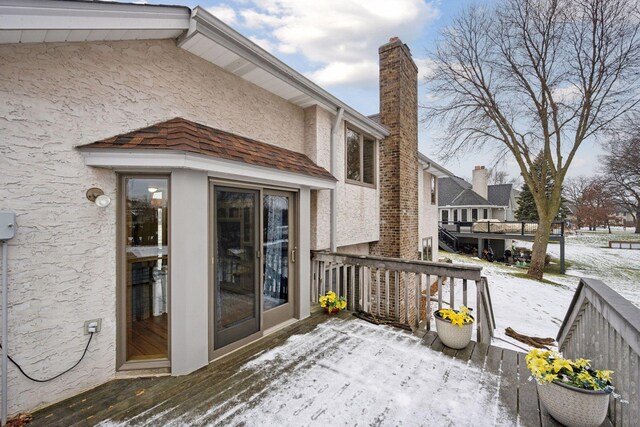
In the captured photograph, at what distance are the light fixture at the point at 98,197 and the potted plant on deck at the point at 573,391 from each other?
4.48 meters

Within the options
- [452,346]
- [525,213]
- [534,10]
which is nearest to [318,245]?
[452,346]

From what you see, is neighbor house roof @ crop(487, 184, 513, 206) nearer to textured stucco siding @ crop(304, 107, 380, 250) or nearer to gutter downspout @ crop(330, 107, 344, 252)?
textured stucco siding @ crop(304, 107, 380, 250)

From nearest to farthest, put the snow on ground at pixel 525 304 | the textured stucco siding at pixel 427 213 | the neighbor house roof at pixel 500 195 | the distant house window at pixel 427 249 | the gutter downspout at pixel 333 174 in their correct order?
the gutter downspout at pixel 333 174 < the snow on ground at pixel 525 304 < the textured stucco siding at pixel 427 213 < the distant house window at pixel 427 249 < the neighbor house roof at pixel 500 195

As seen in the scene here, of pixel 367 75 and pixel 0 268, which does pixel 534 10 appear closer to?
pixel 367 75

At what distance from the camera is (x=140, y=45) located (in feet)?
10.9

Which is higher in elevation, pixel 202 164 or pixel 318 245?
pixel 202 164

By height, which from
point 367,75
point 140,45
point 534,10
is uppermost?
point 534,10

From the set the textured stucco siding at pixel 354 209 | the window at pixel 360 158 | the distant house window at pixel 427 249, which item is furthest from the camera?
the distant house window at pixel 427 249

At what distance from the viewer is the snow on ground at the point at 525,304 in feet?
24.9

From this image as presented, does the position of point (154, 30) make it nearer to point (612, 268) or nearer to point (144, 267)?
point (144, 267)

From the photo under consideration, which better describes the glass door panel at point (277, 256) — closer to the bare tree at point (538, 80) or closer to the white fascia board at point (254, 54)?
the white fascia board at point (254, 54)

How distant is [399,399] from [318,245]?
127 inches

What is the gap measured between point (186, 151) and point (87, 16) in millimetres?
1461

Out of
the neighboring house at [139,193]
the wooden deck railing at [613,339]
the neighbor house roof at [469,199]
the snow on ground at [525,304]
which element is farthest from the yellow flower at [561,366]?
the neighbor house roof at [469,199]
